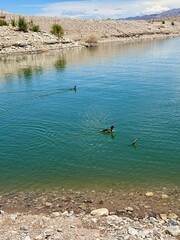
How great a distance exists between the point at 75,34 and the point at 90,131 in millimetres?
113208

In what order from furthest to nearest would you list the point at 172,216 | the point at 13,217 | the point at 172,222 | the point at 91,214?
1. the point at 91,214
2. the point at 13,217
3. the point at 172,216
4. the point at 172,222

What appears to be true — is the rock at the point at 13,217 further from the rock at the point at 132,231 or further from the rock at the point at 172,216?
the rock at the point at 172,216

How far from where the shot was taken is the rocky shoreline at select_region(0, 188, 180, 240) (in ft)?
50.2

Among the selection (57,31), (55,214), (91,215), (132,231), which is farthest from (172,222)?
(57,31)

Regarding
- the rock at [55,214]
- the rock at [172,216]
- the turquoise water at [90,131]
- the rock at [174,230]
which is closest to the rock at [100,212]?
the rock at [55,214]

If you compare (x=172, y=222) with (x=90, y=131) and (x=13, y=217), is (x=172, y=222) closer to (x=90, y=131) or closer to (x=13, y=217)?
(x=13, y=217)

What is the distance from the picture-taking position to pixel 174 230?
15.5 meters

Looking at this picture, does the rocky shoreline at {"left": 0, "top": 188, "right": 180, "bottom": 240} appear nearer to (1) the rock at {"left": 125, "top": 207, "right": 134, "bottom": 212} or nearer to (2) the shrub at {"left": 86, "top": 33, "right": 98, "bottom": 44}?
(1) the rock at {"left": 125, "top": 207, "right": 134, "bottom": 212}

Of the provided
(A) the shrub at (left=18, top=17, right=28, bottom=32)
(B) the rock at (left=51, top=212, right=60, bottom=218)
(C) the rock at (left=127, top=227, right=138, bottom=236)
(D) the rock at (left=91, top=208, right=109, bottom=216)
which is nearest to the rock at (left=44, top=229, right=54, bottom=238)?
→ (B) the rock at (left=51, top=212, right=60, bottom=218)

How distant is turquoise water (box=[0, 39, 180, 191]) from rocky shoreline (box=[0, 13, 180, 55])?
5163 cm

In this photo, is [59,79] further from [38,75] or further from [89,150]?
[89,150]

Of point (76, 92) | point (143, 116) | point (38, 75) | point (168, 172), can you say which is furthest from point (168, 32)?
point (168, 172)

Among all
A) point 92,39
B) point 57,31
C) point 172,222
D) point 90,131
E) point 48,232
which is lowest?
point 172,222

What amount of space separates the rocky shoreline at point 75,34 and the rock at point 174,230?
92369 mm
